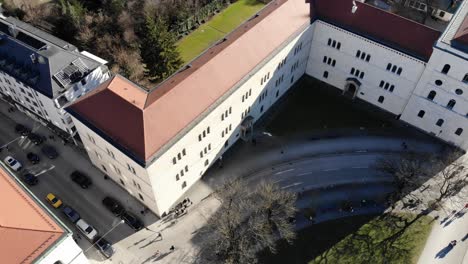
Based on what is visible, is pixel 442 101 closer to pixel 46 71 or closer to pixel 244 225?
pixel 244 225

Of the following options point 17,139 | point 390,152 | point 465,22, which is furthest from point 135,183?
point 465,22

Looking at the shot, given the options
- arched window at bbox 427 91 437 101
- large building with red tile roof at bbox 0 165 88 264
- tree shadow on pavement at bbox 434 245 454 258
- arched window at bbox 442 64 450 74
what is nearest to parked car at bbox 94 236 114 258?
large building with red tile roof at bbox 0 165 88 264

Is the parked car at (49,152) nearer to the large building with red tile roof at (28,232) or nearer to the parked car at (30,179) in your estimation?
the parked car at (30,179)

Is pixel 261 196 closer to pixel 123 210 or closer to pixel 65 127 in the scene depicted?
pixel 123 210

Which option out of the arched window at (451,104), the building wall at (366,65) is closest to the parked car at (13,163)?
the building wall at (366,65)

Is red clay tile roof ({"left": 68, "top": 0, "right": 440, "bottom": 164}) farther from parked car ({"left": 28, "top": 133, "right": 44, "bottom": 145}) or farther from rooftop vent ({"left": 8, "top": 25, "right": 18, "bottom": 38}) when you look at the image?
rooftop vent ({"left": 8, "top": 25, "right": 18, "bottom": 38})

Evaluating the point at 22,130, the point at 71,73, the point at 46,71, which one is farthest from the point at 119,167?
the point at 22,130
